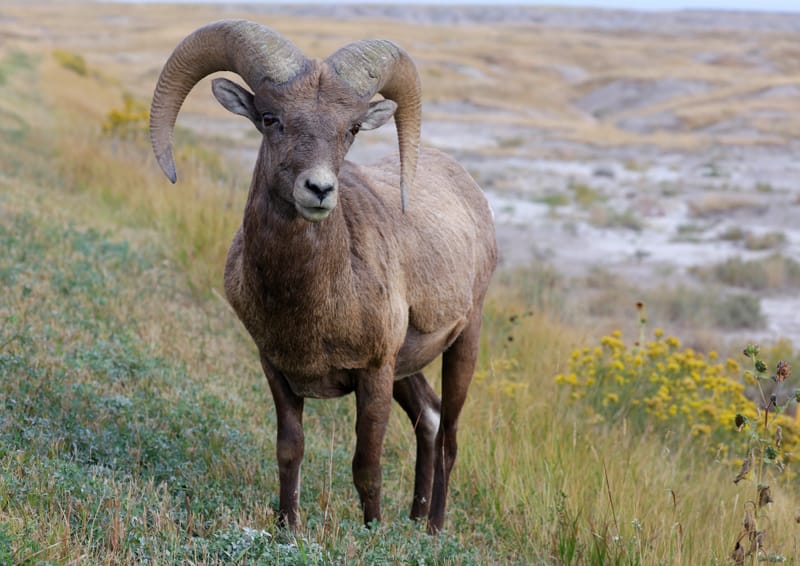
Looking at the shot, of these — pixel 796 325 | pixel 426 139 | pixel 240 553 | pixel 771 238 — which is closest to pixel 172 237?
pixel 240 553

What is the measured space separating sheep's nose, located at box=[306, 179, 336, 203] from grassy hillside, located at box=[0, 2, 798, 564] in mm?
1406

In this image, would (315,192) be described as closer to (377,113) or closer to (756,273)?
(377,113)

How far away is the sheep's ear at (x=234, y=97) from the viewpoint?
174 inches

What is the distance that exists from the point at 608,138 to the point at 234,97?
35824mm

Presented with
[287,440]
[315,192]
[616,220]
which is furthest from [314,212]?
[616,220]

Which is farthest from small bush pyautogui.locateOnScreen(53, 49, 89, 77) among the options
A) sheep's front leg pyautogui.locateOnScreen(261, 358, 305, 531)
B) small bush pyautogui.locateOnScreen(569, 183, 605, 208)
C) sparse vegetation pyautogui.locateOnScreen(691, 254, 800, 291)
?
sheep's front leg pyautogui.locateOnScreen(261, 358, 305, 531)

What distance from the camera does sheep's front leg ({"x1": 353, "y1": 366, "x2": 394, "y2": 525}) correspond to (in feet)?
15.1

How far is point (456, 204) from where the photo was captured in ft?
18.9

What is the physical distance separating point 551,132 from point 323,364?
125 ft

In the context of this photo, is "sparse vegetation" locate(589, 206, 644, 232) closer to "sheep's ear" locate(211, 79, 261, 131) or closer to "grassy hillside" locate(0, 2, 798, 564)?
"grassy hillside" locate(0, 2, 798, 564)

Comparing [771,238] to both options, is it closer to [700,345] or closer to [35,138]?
[700,345]

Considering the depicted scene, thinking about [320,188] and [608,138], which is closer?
[320,188]

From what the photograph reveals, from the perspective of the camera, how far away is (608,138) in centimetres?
3878

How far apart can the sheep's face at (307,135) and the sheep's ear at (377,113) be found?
110 millimetres
